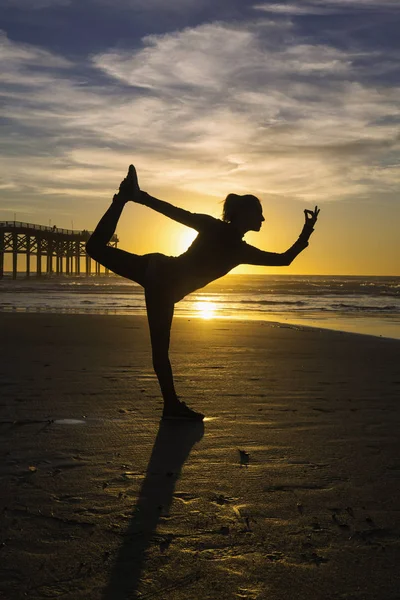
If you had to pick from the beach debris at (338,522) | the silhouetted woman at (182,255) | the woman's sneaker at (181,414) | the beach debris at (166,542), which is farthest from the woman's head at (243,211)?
the beach debris at (166,542)

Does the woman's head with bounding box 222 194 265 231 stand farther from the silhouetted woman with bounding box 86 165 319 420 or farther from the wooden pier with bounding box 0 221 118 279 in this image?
the wooden pier with bounding box 0 221 118 279

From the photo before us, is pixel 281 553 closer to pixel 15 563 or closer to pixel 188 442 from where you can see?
pixel 15 563

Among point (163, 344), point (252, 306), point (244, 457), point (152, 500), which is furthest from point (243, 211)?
point (252, 306)

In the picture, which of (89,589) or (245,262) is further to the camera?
(245,262)

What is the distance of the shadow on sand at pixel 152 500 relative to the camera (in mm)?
2549

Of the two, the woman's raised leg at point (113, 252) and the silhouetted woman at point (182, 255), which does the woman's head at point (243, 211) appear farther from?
the woman's raised leg at point (113, 252)

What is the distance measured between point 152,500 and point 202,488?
338 millimetres

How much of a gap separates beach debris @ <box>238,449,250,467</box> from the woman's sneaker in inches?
38.7

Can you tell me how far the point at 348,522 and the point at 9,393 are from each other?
4262 mm

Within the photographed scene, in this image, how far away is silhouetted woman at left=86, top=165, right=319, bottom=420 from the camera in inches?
201

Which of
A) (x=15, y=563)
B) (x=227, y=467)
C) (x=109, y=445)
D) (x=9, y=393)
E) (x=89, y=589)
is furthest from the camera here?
(x=9, y=393)

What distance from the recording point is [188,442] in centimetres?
477

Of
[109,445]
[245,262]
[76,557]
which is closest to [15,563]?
[76,557]

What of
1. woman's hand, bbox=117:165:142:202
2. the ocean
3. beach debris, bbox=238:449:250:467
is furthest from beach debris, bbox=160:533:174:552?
the ocean
